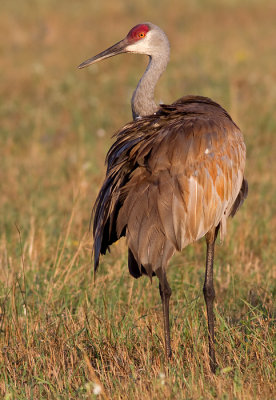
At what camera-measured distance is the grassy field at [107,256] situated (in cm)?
370

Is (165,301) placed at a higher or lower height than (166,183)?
lower

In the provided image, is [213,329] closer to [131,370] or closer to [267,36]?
[131,370]

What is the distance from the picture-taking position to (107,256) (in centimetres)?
591

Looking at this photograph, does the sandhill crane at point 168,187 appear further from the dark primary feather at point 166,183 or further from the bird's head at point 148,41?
the bird's head at point 148,41

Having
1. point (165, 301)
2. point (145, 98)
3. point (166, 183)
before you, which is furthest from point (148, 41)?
point (165, 301)

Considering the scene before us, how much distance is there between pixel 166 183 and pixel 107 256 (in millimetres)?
2217

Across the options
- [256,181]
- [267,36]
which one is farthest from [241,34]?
[256,181]

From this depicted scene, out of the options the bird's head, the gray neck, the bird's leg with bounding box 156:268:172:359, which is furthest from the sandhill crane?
the bird's head

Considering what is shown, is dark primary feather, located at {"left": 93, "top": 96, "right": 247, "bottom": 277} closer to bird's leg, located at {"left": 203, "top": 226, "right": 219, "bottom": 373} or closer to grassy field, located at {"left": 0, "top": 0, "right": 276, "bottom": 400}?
bird's leg, located at {"left": 203, "top": 226, "right": 219, "bottom": 373}

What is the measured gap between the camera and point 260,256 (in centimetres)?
591

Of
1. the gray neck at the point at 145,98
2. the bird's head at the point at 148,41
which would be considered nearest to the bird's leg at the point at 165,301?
the gray neck at the point at 145,98

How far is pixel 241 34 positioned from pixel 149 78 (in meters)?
11.5

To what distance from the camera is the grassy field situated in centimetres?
370

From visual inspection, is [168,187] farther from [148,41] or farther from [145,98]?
[148,41]
